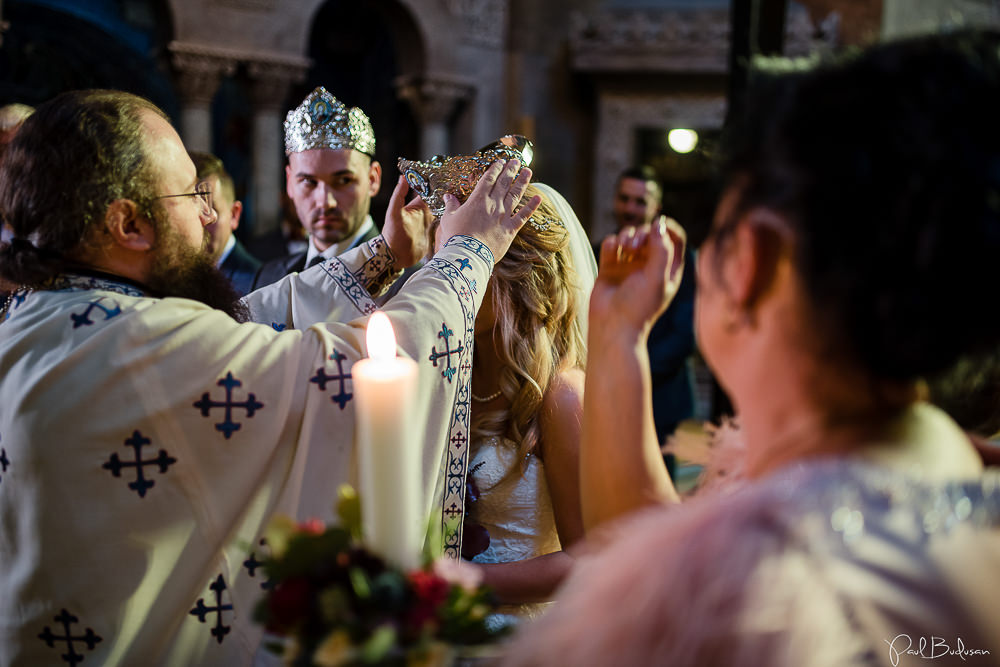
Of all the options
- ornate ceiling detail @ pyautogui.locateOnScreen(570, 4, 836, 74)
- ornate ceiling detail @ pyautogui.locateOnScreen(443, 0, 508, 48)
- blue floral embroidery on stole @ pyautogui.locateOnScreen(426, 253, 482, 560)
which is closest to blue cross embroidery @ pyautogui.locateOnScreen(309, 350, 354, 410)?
blue floral embroidery on stole @ pyautogui.locateOnScreen(426, 253, 482, 560)

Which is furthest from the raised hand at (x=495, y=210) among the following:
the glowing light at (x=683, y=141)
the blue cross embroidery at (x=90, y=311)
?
the glowing light at (x=683, y=141)

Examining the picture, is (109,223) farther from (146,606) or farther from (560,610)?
(560,610)

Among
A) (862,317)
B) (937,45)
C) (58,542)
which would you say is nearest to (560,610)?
(862,317)

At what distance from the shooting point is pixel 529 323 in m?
2.15

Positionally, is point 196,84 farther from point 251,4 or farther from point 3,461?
point 3,461

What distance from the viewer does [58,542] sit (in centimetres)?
142

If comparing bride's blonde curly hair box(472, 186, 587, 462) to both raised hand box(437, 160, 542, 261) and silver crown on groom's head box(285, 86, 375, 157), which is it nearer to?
raised hand box(437, 160, 542, 261)

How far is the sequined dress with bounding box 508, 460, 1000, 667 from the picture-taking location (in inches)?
29.0

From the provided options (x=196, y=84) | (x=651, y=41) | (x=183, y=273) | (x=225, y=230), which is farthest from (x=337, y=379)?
(x=651, y=41)

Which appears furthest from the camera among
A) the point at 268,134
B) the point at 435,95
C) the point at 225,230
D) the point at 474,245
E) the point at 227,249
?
the point at 435,95

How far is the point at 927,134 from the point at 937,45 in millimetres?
126

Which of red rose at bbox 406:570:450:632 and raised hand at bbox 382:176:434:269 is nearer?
Result: red rose at bbox 406:570:450:632

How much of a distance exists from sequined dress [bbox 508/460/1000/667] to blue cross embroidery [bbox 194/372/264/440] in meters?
0.80

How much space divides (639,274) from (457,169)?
0.82 meters
